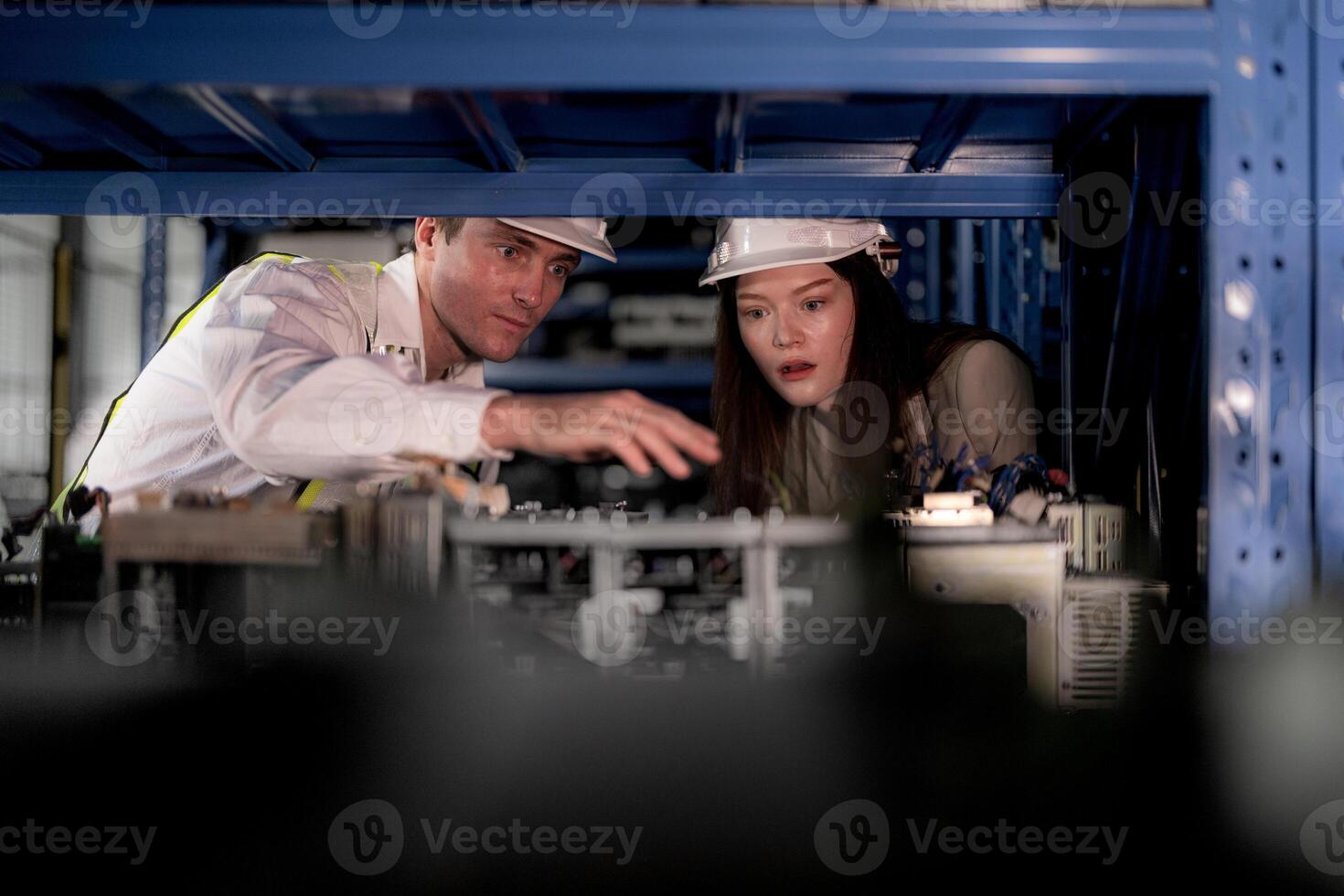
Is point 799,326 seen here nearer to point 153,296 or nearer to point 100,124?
point 100,124

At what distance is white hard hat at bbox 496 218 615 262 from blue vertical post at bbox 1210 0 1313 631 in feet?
2.47

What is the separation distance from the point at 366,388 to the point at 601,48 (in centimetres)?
39

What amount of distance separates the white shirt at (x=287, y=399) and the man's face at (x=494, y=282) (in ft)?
0.22

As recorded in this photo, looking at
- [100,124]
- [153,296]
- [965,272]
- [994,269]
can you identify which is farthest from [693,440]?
[153,296]

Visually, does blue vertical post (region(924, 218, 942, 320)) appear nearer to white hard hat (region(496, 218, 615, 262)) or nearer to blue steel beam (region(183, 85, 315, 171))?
white hard hat (region(496, 218, 615, 262))

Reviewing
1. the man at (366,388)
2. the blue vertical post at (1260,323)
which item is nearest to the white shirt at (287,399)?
the man at (366,388)

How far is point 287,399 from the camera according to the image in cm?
90

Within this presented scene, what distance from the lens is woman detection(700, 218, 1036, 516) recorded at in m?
1.29

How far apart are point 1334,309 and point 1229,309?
9 cm

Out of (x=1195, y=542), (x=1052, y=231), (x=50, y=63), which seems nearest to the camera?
(x=50, y=63)

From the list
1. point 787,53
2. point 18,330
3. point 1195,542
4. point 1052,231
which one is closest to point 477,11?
point 787,53

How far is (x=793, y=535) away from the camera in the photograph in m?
0.84

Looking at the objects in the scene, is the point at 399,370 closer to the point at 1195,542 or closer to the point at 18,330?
the point at 1195,542

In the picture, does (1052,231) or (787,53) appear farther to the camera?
(1052,231)
